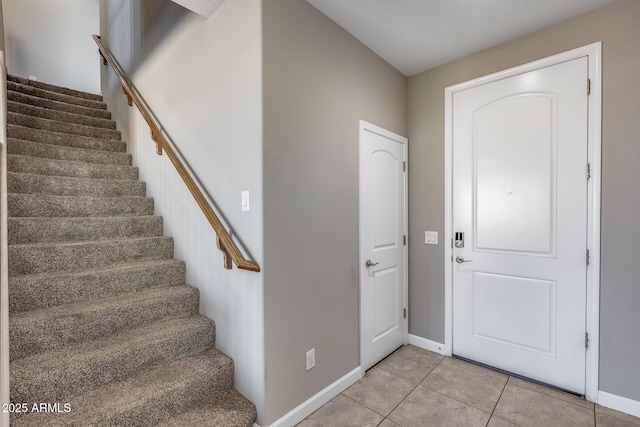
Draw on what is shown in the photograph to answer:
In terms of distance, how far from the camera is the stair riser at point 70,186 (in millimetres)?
2430

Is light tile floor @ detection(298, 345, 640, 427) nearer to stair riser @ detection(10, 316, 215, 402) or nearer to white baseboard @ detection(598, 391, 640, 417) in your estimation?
white baseboard @ detection(598, 391, 640, 417)

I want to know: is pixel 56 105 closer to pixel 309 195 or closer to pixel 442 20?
pixel 309 195

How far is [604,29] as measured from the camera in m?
2.06

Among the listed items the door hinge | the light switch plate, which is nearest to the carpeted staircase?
the light switch plate

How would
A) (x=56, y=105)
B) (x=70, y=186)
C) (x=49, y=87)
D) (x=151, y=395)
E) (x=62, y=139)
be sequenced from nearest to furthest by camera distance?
(x=151, y=395)
(x=70, y=186)
(x=62, y=139)
(x=56, y=105)
(x=49, y=87)

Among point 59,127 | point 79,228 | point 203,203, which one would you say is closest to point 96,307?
point 79,228

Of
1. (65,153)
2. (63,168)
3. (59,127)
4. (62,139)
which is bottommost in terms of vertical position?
(63,168)

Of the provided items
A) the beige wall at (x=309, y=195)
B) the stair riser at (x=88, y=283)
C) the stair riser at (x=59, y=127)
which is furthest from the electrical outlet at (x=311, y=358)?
the stair riser at (x=59, y=127)

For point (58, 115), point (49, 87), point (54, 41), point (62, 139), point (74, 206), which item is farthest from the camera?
point (54, 41)

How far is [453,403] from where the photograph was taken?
6.89 feet

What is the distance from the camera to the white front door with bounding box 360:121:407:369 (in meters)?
2.50

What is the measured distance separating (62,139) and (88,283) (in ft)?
6.19

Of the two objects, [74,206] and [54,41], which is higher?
[54,41]

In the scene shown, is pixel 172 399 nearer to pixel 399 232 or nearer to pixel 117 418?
pixel 117 418
